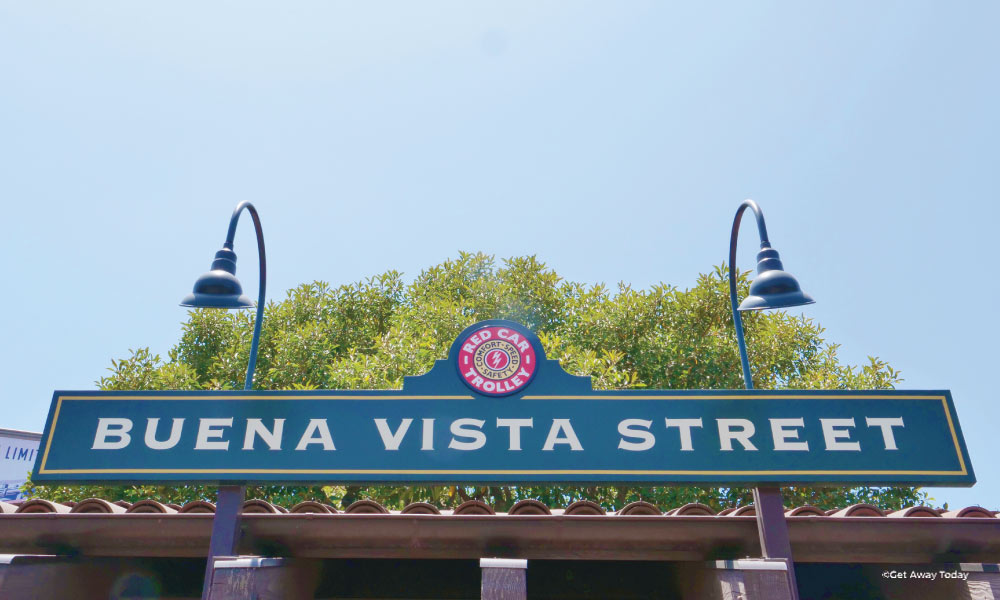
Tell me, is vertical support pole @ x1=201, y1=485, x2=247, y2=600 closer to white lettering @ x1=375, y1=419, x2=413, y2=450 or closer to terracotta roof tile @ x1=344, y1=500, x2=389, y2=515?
terracotta roof tile @ x1=344, y1=500, x2=389, y2=515

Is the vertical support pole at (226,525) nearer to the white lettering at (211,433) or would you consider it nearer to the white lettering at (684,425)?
the white lettering at (211,433)

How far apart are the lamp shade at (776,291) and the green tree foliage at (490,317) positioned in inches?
232

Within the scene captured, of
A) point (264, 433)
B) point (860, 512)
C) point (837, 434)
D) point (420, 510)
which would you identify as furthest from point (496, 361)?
point (860, 512)

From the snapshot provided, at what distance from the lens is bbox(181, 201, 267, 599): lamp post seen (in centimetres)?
453

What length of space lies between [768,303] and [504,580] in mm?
3293

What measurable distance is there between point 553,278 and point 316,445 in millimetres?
10850

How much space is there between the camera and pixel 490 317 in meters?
14.4

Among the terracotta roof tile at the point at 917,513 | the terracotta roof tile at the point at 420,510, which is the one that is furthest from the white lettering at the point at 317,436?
the terracotta roof tile at the point at 917,513

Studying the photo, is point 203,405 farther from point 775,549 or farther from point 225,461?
point 775,549

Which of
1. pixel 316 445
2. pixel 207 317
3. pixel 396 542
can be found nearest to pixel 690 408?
pixel 396 542

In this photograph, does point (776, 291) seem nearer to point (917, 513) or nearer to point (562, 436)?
point (917, 513)

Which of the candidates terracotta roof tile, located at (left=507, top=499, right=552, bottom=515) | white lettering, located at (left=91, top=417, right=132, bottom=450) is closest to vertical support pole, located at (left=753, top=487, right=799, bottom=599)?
terracotta roof tile, located at (left=507, top=499, right=552, bottom=515)

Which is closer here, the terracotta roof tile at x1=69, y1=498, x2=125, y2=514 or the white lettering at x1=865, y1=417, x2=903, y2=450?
the terracotta roof tile at x1=69, y1=498, x2=125, y2=514

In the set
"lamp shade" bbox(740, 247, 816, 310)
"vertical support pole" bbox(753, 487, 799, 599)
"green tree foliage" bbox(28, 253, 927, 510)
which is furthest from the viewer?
"green tree foliage" bbox(28, 253, 927, 510)
